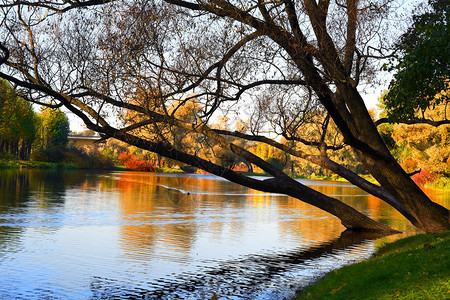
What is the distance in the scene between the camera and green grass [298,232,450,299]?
6.96 m

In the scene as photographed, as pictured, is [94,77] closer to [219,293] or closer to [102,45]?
[102,45]

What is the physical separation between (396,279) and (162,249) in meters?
7.01

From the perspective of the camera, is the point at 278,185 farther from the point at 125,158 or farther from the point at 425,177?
the point at 125,158

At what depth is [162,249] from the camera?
13.4 m

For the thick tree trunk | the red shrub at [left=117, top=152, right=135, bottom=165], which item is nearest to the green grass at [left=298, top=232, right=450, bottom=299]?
the thick tree trunk

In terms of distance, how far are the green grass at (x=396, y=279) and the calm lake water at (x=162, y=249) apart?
1125 millimetres

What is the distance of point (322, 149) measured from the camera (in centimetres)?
1480

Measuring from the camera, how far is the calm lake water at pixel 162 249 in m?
9.61

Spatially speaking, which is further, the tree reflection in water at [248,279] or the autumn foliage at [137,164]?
the autumn foliage at [137,164]

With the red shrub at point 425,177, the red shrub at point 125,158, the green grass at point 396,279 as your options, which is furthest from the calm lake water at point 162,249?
the red shrub at point 125,158

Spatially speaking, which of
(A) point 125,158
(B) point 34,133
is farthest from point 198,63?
(A) point 125,158

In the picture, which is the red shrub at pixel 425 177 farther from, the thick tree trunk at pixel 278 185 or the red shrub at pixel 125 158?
the red shrub at pixel 125 158

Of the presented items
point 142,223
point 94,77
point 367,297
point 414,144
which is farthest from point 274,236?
point 414,144

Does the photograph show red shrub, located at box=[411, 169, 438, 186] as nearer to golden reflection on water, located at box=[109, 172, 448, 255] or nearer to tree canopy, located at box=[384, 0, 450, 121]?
golden reflection on water, located at box=[109, 172, 448, 255]
